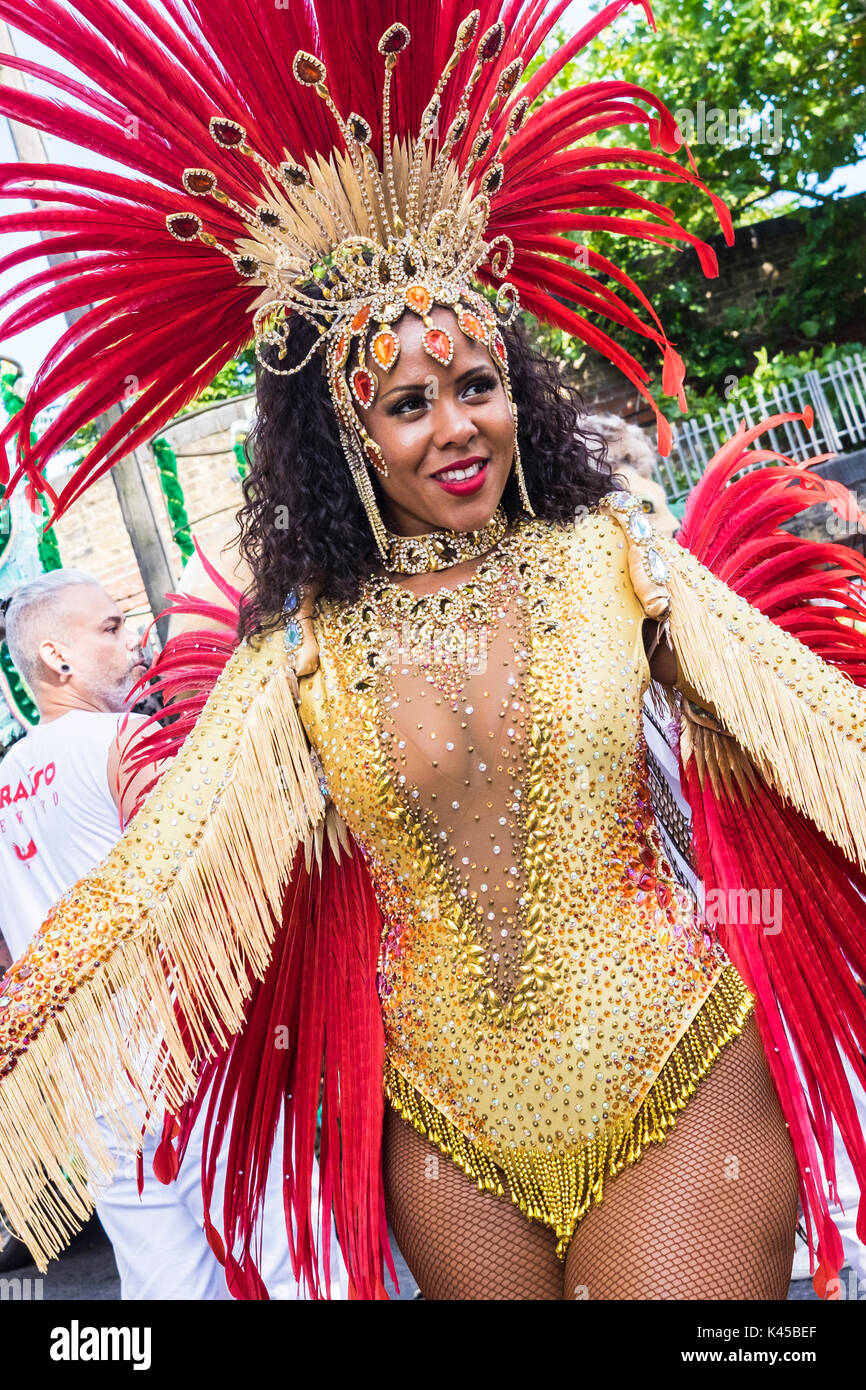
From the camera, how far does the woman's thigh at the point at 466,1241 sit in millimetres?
1929

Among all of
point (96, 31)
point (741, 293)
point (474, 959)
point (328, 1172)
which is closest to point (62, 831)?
point (328, 1172)

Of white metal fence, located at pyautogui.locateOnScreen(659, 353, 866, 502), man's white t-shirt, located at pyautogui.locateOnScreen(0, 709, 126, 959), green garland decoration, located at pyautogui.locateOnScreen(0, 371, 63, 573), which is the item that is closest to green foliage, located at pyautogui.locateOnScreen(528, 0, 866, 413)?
white metal fence, located at pyautogui.locateOnScreen(659, 353, 866, 502)

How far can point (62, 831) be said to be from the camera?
374cm

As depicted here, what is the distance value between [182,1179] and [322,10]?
2878mm

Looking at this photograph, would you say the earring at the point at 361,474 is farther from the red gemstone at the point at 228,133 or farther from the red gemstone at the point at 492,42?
the red gemstone at the point at 492,42

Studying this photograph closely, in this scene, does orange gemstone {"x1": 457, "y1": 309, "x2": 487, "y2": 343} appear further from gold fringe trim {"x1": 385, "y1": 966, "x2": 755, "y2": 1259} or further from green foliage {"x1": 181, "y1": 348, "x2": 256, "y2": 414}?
Answer: green foliage {"x1": 181, "y1": 348, "x2": 256, "y2": 414}

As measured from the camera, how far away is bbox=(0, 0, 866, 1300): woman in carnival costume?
6.36 feet

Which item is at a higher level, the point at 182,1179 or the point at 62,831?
the point at 62,831

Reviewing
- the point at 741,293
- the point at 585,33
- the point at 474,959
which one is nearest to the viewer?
the point at 474,959

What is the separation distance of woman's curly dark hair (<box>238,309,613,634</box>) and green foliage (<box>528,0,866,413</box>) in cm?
792

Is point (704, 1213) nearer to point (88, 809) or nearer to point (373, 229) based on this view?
point (373, 229)

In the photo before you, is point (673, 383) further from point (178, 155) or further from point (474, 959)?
point (474, 959)

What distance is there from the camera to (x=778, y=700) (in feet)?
6.70
